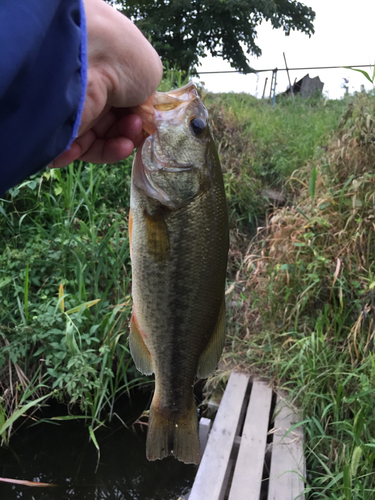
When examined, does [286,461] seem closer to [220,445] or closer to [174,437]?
[220,445]

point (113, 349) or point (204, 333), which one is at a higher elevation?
point (204, 333)

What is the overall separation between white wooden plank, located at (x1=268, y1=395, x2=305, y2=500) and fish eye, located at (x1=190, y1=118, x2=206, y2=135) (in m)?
2.07

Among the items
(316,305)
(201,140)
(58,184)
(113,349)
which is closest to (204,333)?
(201,140)

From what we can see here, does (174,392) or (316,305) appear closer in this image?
(174,392)

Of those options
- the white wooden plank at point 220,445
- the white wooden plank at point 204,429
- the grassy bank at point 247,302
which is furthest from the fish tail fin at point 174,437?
the white wooden plank at point 204,429

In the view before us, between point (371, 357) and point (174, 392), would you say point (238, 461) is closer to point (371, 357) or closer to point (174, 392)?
point (371, 357)

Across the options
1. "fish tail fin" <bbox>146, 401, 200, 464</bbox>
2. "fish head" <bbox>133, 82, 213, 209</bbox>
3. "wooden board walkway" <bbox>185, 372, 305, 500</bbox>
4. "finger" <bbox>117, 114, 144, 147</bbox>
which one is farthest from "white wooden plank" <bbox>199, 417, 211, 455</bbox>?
"finger" <bbox>117, 114, 144, 147</bbox>

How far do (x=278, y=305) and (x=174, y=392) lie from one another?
7.08ft

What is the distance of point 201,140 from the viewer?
1.39 meters

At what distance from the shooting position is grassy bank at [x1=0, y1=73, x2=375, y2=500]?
2779 millimetres

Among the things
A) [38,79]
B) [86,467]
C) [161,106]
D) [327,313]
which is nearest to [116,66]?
[161,106]

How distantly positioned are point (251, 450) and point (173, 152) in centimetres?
223

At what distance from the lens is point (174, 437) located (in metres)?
1.57

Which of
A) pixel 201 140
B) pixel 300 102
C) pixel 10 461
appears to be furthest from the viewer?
pixel 300 102
